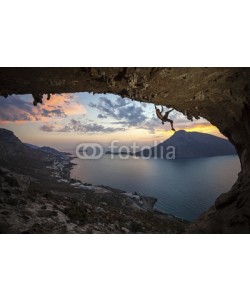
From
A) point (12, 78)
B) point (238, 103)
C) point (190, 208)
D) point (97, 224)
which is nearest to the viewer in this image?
point (12, 78)

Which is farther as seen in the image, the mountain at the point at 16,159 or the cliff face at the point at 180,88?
the mountain at the point at 16,159

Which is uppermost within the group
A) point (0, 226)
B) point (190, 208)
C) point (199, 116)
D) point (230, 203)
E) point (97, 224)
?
point (199, 116)

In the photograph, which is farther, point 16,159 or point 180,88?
point 16,159

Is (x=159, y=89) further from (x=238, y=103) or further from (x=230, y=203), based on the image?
(x=230, y=203)

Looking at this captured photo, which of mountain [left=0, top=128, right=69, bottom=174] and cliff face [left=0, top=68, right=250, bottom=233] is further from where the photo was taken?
mountain [left=0, top=128, right=69, bottom=174]

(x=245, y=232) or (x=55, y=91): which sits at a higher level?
(x=55, y=91)

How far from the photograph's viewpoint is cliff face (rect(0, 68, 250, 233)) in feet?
22.7

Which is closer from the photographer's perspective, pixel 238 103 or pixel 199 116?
pixel 238 103

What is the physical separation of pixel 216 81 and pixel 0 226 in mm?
8574

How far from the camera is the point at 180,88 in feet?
27.0

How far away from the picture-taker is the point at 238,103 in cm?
898

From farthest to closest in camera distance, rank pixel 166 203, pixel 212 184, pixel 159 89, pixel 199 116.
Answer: pixel 212 184 → pixel 166 203 → pixel 199 116 → pixel 159 89

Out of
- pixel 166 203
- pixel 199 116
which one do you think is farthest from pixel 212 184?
pixel 199 116

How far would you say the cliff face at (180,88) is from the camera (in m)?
6.92
